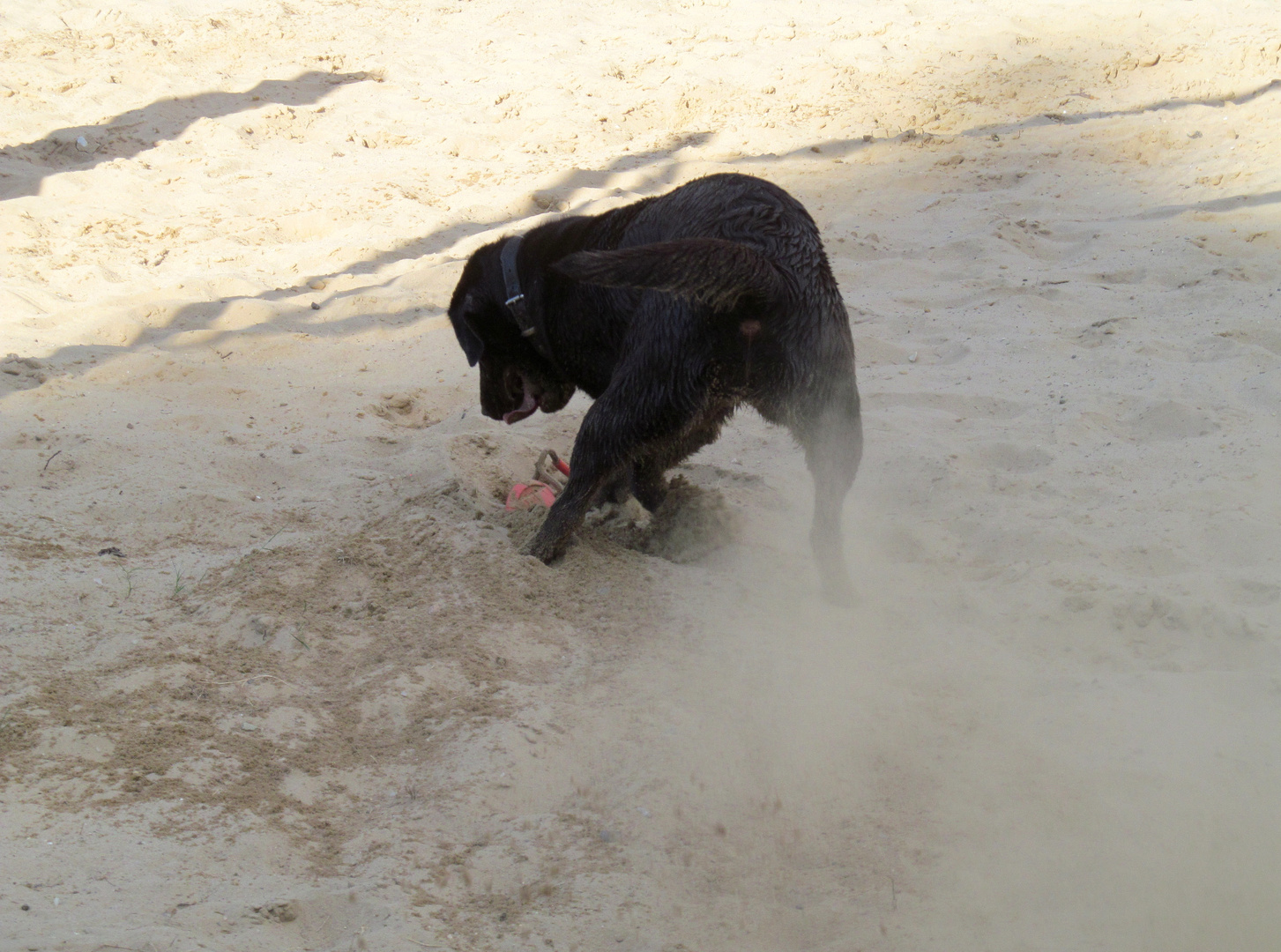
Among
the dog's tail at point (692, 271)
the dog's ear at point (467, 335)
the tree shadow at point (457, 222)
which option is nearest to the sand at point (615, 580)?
the tree shadow at point (457, 222)

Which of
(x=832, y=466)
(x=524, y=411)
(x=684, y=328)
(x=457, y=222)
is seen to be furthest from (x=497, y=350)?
(x=457, y=222)

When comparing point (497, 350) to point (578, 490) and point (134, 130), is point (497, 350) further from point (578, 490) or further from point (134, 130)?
point (134, 130)

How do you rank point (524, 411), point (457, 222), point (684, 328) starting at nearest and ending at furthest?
point (684, 328) → point (524, 411) → point (457, 222)

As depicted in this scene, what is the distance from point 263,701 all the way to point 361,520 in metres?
1.21

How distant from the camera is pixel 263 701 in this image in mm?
2613

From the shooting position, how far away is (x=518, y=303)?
3.76 m

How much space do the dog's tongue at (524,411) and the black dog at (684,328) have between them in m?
0.26

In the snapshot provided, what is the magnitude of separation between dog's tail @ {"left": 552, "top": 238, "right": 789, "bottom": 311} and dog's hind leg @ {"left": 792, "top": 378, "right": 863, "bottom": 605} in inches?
17.1

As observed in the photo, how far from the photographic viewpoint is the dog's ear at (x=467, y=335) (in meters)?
3.95

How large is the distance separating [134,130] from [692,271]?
6757 mm

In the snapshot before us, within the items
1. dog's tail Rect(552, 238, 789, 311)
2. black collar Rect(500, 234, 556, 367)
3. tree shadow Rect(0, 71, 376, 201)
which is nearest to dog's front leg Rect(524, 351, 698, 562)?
dog's tail Rect(552, 238, 789, 311)

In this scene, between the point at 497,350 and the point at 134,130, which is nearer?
the point at 497,350

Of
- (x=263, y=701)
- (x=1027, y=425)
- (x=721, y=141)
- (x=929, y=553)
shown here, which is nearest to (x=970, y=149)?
(x=721, y=141)

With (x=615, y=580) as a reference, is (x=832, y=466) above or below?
above
